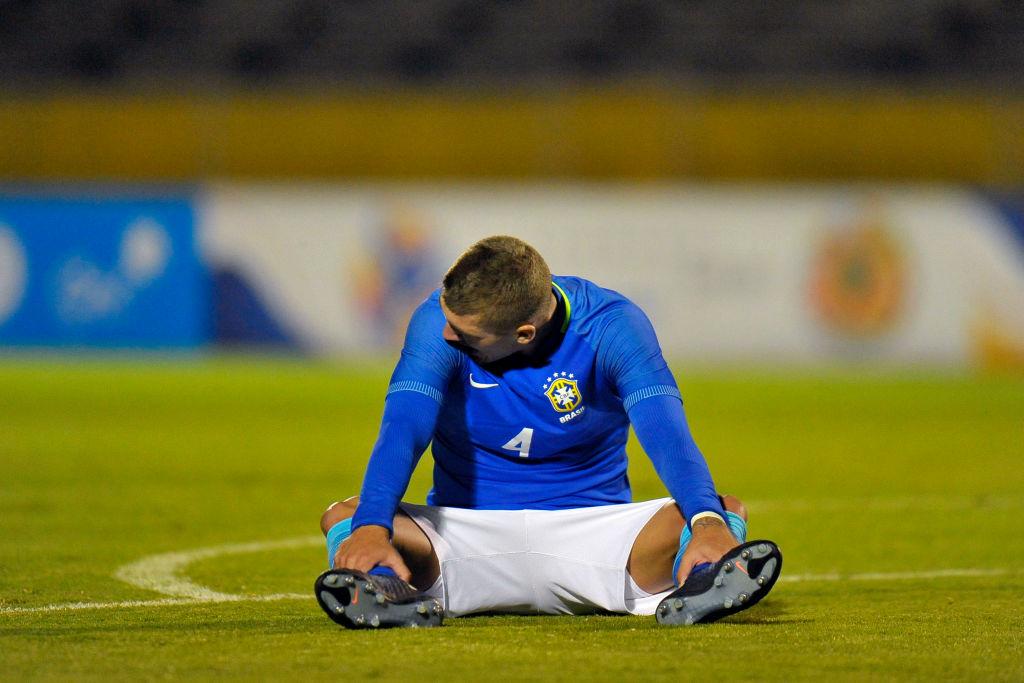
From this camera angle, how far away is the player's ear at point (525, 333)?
463cm

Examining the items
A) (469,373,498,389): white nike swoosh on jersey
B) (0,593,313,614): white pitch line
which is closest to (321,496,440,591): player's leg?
(469,373,498,389): white nike swoosh on jersey

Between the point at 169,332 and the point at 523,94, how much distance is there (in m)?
5.92

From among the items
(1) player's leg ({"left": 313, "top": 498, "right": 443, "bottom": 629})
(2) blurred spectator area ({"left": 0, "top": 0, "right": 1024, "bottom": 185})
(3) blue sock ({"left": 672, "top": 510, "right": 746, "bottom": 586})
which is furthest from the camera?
(2) blurred spectator area ({"left": 0, "top": 0, "right": 1024, "bottom": 185})

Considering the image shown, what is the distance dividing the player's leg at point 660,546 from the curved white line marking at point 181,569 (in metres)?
1.39

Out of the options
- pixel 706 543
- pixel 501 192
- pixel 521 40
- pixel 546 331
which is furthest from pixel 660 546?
pixel 521 40

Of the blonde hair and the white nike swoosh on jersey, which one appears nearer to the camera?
the blonde hair

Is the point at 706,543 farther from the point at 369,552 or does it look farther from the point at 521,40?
the point at 521,40

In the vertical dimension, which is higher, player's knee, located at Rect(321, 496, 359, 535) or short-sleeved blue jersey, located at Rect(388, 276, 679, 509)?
short-sleeved blue jersey, located at Rect(388, 276, 679, 509)

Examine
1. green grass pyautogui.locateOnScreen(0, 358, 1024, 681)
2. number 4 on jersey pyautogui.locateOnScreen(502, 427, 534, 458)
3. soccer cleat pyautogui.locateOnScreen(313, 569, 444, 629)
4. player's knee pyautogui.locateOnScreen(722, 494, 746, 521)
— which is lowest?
green grass pyautogui.locateOnScreen(0, 358, 1024, 681)

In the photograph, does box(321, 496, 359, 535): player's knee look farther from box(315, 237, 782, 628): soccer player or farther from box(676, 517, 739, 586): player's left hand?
box(676, 517, 739, 586): player's left hand

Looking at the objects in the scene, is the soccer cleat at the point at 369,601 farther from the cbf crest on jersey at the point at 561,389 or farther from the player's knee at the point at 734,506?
the player's knee at the point at 734,506

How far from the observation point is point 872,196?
2083cm

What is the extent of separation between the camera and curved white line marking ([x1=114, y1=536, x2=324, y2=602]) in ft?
17.9

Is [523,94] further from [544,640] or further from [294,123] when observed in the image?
[544,640]
